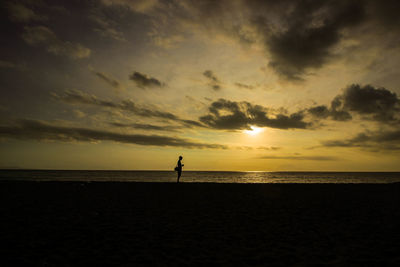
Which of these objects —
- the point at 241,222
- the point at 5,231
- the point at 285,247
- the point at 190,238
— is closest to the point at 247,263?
the point at 285,247

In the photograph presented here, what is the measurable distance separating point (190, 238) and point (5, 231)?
20.3 ft

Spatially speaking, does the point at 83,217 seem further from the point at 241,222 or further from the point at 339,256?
the point at 339,256

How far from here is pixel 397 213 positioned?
39.7ft

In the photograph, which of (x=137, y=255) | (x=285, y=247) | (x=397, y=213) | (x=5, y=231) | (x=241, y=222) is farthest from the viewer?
(x=397, y=213)

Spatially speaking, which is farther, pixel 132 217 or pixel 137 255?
pixel 132 217

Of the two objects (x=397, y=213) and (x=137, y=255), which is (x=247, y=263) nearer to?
(x=137, y=255)

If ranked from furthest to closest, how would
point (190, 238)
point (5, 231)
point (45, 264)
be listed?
point (5, 231) < point (190, 238) < point (45, 264)

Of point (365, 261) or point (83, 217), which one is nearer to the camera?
point (365, 261)

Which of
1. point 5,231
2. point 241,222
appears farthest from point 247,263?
point 5,231

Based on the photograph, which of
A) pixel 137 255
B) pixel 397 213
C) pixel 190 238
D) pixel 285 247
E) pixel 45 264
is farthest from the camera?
pixel 397 213

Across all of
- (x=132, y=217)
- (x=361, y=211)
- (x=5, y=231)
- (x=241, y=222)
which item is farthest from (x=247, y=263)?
(x=361, y=211)

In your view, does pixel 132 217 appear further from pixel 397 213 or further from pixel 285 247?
pixel 397 213

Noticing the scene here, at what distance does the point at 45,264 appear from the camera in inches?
214

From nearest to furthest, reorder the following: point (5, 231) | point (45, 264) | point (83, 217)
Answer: point (45, 264)
point (5, 231)
point (83, 217)
